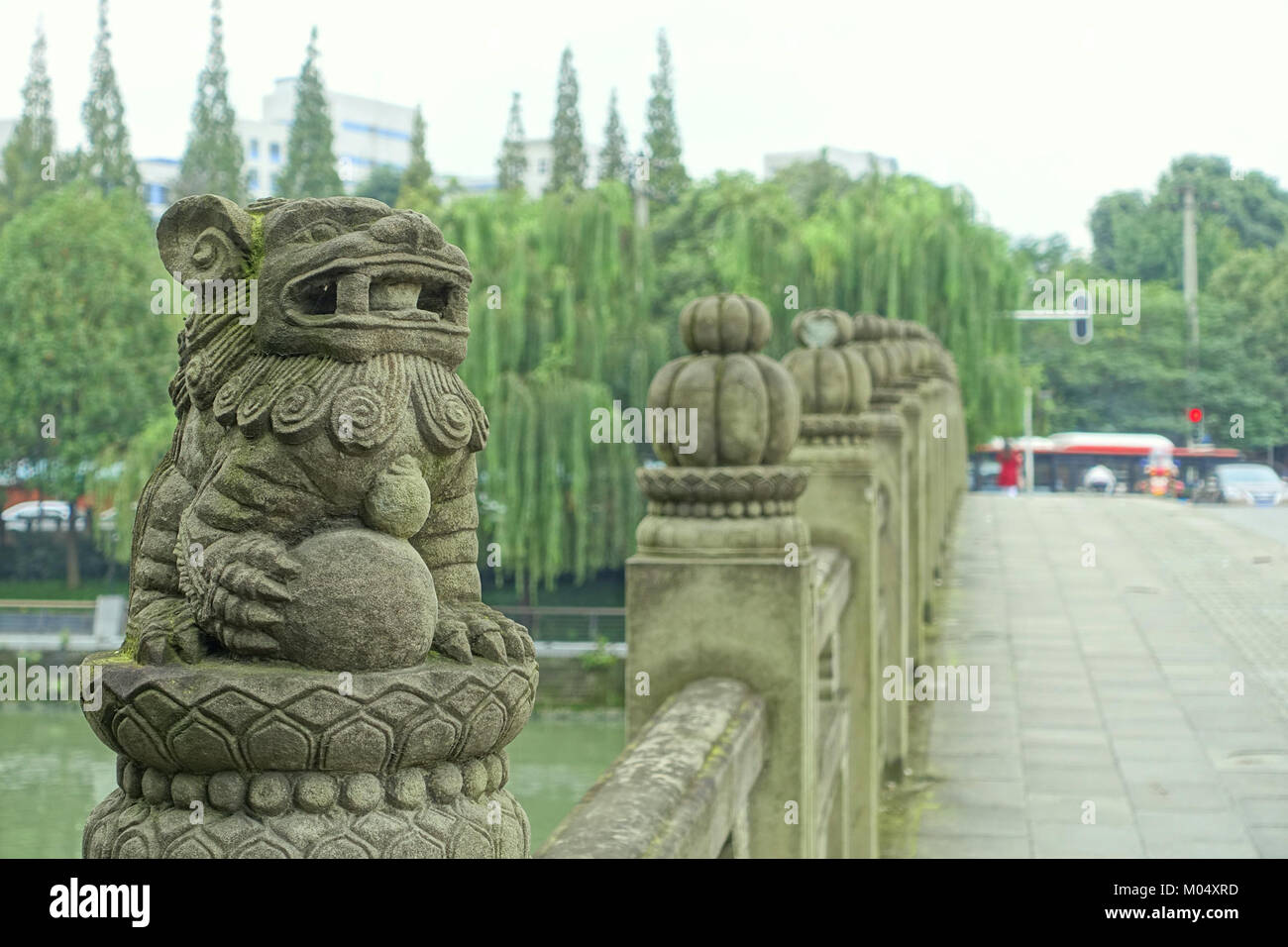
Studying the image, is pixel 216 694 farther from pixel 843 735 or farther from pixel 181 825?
pixel 843 735

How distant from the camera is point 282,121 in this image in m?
70.8

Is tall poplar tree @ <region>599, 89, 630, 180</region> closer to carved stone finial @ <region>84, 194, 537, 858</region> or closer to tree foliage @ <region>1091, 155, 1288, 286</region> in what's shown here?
tree foliage @ <region>1091, 155, 1288, 286</region>

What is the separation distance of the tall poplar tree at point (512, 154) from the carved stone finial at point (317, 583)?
45.8m

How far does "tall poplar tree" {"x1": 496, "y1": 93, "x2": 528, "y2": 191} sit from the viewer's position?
158 feet

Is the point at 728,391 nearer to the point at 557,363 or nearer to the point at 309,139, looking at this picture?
the point at 557,363

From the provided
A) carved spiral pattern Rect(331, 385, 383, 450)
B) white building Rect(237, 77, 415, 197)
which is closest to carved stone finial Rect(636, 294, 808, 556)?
carved spiral pattern Rect(331, 385, 383, 450)

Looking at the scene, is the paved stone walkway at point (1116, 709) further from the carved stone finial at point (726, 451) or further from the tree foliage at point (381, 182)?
the tree foliage at point (381, 182)

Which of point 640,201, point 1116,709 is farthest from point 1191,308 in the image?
point 1116,709

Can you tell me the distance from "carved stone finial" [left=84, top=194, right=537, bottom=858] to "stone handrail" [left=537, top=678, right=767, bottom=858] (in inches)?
30.3

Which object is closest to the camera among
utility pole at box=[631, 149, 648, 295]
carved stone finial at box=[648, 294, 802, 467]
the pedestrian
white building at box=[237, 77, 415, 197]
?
carved stone finial at box=[648, 294, 802, 467]

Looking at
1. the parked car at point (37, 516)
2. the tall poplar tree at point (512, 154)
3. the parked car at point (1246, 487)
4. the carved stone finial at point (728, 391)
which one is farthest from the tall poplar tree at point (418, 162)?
the carved stone finial at point (728, 391)

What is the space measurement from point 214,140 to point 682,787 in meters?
44.8

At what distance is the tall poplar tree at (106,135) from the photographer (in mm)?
44156
